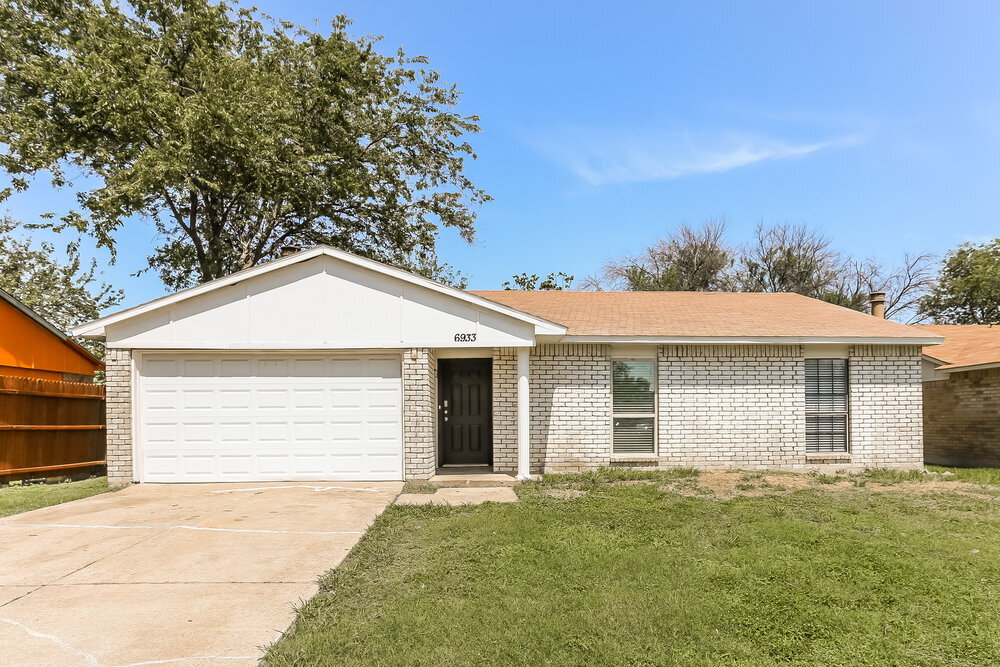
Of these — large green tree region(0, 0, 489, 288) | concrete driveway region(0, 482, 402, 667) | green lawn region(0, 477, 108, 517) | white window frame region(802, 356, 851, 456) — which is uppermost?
large green tree region(0, 0, 489, 288)

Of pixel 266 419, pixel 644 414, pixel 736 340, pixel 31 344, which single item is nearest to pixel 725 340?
pixel 736 340

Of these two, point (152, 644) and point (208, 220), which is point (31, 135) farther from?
point (152, 644)

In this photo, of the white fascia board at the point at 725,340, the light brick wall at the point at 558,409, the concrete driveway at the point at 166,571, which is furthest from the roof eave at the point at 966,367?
the concrete driveway at the point at 166,571

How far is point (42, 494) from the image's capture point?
31.2 feet

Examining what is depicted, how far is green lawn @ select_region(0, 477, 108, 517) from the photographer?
8.52 meters

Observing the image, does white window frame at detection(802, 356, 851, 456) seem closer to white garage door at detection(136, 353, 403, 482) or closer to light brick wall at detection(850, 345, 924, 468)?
light brick wall at detection(850, 345, 924, 468)

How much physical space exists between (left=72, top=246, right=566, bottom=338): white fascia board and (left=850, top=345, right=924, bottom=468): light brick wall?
6.39 m

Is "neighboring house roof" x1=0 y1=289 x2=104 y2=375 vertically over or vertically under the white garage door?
over

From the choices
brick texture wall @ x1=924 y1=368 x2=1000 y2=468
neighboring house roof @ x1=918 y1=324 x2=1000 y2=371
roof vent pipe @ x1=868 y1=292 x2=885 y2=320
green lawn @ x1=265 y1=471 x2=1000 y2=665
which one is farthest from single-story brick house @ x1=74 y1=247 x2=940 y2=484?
roof vent pipe @ x1=868 y1=292 x2=885 y2=320

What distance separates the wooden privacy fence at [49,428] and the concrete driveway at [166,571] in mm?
2740

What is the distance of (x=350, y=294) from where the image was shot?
34.0 ft

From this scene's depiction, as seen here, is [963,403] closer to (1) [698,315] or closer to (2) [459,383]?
(1) [698,315]

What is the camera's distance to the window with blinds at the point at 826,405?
11789mm

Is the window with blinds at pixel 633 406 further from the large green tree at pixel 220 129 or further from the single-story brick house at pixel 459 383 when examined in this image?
the large green tree at pixel 220 129
